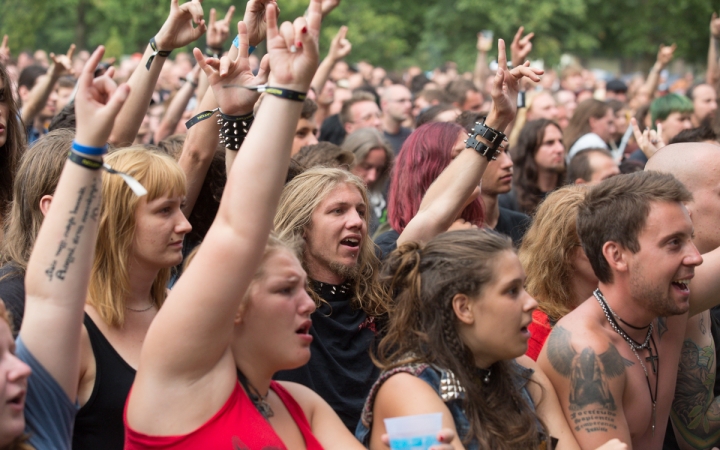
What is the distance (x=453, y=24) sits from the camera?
112 ft

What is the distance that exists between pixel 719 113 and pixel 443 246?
21.7 ft

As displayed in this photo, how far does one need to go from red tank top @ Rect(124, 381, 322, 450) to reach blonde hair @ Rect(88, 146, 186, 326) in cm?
73

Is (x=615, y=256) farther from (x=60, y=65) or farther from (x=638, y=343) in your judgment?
(x=60, y=65)

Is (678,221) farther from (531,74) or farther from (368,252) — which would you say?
(368,252)

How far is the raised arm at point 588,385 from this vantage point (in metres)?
2.99

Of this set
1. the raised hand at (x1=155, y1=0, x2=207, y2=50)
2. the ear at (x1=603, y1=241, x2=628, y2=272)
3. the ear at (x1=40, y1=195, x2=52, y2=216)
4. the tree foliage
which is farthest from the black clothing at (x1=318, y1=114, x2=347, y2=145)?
the tree foliage

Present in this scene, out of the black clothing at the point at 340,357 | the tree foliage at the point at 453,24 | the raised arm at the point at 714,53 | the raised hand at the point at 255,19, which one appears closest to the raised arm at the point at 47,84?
the raised hand at the point at 255,19

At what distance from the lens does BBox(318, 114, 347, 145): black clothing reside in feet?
30.6

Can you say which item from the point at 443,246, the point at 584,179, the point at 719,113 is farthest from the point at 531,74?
the point at 719,113

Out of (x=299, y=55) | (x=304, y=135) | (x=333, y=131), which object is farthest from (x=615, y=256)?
(x=333, y=131)

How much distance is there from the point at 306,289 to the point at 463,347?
86 cm

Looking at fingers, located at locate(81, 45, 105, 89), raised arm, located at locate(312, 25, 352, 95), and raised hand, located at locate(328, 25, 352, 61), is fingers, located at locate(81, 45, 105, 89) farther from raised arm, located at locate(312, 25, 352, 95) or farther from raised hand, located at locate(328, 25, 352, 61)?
raised hand, located at locate(328, 25, 352, 61)

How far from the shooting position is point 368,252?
A: 3.85m

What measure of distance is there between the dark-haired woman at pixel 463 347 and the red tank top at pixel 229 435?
1.71 ft
